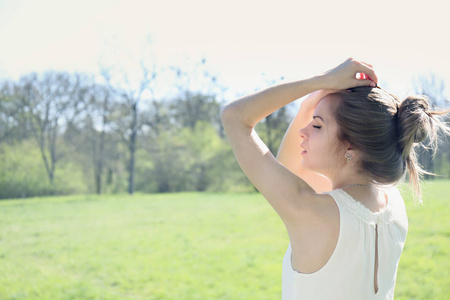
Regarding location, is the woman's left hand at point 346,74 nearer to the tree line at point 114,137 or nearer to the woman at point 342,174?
the woman at point 342,174

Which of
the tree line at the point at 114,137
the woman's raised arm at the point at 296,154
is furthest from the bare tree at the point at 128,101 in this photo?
the woman's raised arm at the point at 296,154

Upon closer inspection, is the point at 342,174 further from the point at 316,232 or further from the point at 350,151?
the point at 316,232

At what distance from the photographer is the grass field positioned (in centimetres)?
508

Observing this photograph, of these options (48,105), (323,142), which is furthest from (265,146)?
(48,105)

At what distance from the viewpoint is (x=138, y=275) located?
576 centimetres

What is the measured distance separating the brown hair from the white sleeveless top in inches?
4.6

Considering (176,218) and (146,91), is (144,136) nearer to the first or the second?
(146,91)

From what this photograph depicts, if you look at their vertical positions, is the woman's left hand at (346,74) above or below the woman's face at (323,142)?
above

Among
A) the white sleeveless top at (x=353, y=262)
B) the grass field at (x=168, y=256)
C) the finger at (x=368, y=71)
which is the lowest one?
the grass field at (x=168, y=256)

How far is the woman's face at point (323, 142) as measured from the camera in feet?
3.65

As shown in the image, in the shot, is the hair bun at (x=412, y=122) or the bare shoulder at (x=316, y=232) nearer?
the bare shoulder at (x=316, y=232)

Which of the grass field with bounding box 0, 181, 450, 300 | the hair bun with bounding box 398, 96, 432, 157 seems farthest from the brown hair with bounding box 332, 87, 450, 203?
the grass field with bounding box 0, 181, 450, 300

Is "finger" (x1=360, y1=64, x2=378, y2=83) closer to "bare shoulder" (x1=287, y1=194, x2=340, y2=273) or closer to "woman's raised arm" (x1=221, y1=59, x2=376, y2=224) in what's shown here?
"woman's raised arm" (x1=221, y1=59, x2=376, y2=224)

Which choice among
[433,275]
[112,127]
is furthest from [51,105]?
[433,275]
